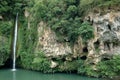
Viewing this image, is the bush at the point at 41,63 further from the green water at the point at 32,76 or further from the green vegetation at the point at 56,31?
the green water at the point at 32,76

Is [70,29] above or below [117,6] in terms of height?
below

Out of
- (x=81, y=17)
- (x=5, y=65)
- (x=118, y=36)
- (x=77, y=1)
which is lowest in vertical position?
(x=5, y=65)

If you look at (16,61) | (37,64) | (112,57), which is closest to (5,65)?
(16,61)

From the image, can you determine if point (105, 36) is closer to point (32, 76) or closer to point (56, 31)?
point (56, 31)

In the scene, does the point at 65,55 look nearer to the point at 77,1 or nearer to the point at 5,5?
the point at 77,1


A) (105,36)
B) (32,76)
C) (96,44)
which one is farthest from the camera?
(32,76)

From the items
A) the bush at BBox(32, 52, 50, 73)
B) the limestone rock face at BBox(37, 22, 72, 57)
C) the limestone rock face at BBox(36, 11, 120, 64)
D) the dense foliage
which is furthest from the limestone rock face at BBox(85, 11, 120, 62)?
the bush at BBox(32, 52, 50, 73)

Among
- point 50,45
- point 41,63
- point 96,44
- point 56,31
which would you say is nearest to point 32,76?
point 41,63

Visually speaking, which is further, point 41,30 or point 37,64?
point 41,30
